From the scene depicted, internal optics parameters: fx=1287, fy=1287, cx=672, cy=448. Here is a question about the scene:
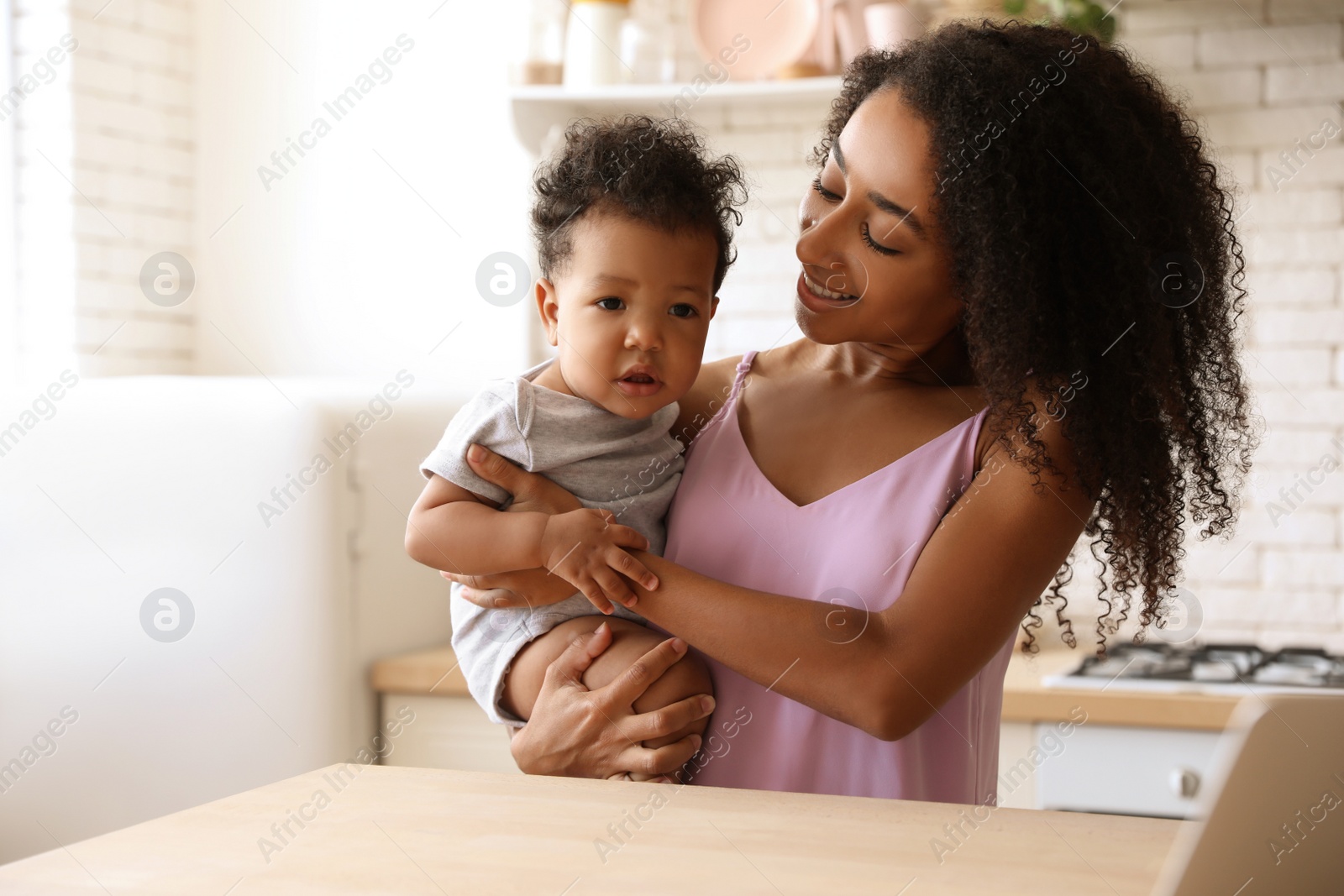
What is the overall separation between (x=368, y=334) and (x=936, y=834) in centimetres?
253

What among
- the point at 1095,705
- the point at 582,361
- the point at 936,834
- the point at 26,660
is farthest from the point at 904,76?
the point at 26,660

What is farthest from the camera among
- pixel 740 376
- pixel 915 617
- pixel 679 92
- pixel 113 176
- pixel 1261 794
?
pixel 113 176

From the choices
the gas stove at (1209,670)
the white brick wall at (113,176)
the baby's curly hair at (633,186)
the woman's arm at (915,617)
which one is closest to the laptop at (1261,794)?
the woman's arm at (915,617)

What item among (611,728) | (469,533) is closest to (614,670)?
(611,728)

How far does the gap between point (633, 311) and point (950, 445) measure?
34cm

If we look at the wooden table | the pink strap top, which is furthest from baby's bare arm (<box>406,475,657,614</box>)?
the wooden table

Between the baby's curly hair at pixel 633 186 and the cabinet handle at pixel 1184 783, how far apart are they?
4.13 ft

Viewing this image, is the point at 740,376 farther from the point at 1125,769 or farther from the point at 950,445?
the point at 1125,769

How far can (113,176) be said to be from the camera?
3.06 meters

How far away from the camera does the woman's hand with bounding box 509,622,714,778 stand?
118 cm

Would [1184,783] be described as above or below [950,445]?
below

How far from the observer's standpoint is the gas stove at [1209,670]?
2182 mm

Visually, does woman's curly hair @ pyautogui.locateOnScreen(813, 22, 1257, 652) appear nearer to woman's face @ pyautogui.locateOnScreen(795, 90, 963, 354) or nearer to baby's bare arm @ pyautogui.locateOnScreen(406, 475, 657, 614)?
woman's face @ pyautogui.locateOnScreen(795, 90, 963, 354)

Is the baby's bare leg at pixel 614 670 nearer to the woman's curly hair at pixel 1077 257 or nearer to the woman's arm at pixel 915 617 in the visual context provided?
the woman's arm at pixel 915 617
